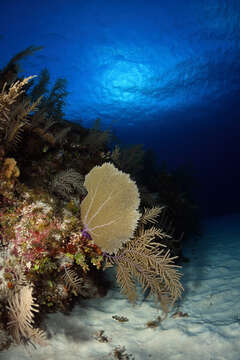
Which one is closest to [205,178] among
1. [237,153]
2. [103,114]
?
[237,153]

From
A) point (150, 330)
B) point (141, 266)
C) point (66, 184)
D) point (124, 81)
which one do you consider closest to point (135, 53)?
point (124, 81)

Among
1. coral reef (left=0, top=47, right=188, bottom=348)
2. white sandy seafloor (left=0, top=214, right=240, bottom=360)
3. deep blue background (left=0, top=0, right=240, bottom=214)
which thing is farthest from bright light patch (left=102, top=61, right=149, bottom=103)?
white sandy seafloor (left=0, top=214, right=240, bottom=360)

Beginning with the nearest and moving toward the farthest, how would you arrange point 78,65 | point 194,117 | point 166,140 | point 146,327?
point 146,327 → point 78,65 → point 194,117 → point 166,140

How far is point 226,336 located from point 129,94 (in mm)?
24482

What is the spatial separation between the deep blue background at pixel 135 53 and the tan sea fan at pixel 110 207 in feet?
25.1

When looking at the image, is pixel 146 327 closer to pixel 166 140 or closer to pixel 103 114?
pixel 103 114

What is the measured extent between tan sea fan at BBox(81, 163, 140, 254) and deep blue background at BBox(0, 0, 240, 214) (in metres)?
7.66

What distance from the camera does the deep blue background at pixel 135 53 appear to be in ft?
48.1

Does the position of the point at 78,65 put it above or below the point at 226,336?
above

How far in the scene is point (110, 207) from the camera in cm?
281

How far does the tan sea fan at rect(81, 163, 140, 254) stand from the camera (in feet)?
8.97

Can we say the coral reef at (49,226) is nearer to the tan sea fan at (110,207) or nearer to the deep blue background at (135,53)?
the tan sea fan at (110,207)

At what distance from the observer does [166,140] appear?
42.2 meters

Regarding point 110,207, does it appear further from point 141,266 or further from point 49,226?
point 141,266
